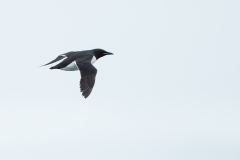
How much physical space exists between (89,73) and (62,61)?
2.21 m

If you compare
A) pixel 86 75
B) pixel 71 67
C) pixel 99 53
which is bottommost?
pixel 86 75

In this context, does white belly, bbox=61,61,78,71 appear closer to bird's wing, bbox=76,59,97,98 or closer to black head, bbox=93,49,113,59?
bird's wing, bbox=76,59,97,98

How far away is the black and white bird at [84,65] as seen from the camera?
3603 centimetres

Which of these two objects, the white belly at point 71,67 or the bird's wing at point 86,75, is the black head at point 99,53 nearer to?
the bird's wing at point 86,75

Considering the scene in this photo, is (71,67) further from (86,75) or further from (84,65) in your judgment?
(86,75)

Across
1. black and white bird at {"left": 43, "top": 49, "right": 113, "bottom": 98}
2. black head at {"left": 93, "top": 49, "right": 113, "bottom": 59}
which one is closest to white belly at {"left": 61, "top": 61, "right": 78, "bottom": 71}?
black and white bird at {"left": 43, "top": 49, "right": 113, "bottom": 98}

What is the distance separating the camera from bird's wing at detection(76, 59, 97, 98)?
35.7 meters

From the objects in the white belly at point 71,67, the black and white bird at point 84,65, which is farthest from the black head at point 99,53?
the white belly at point 71,67

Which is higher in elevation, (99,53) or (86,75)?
(99,53)

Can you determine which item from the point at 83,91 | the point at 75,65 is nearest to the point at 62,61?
the point at 75,65

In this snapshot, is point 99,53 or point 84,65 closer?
point 84,65

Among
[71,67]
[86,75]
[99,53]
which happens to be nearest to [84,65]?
[71,67]

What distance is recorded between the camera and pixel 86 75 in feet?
120

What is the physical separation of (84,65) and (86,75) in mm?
1350
